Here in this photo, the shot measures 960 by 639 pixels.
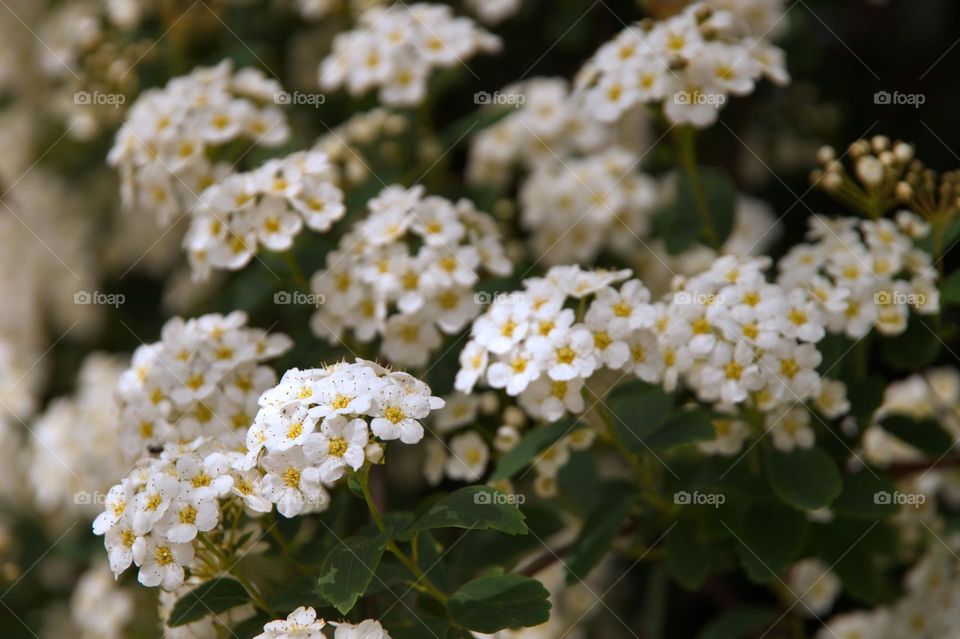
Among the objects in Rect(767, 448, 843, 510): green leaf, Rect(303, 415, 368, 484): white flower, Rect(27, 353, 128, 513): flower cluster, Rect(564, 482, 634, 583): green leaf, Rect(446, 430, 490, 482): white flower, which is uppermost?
Rect(303, 415, 368, 484): white flower

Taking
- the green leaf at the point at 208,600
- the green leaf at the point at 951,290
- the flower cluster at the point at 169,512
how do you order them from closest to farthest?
the flower cluster at the point at 169,512
the green leaf at the point at 208,600
the green leaf at the point at 951,290

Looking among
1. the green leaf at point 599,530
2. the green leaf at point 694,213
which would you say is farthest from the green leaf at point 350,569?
the green leaf at point 694,213

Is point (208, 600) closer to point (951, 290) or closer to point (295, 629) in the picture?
point (295, 629)

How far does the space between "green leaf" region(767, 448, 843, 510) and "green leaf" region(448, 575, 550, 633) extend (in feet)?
2.26

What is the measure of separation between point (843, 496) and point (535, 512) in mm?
805

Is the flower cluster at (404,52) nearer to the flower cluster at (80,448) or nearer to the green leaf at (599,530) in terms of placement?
the flower cluster at (80,448)

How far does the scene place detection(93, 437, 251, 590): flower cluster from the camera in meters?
2.12

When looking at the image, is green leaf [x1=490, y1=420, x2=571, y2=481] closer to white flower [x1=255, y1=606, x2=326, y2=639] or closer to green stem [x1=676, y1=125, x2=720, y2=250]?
white flower [x1=255, y1=606, x2=326, y2=639]

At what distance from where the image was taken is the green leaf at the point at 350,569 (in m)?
2.01

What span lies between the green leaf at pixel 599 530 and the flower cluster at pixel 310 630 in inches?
24.8

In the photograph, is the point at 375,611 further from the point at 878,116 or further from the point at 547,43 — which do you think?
the point at 878,116

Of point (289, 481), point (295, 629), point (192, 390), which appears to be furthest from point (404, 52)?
point (295, 629)

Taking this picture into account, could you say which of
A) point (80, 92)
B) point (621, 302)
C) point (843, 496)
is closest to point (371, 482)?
point (621, 302)

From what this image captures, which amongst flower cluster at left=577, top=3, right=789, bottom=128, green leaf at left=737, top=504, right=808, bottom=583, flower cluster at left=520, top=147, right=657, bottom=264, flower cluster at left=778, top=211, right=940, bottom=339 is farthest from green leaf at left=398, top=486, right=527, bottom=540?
flower cluster at left=520, top=147, right=657, bottom=264
